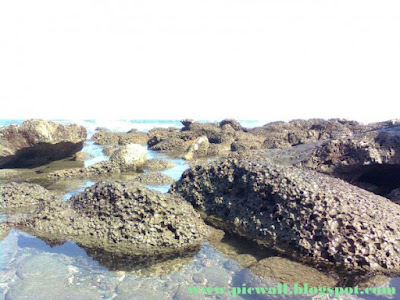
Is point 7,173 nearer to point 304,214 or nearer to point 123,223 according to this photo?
point 123,223

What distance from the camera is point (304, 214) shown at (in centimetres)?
364

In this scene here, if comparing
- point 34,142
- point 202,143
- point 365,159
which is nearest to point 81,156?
point 34,142

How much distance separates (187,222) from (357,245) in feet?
6.54

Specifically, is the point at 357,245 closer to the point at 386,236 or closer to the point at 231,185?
the point at 386,236

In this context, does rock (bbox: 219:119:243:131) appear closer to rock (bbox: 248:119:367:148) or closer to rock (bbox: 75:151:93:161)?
rock (bbox: 248:119:367:148)

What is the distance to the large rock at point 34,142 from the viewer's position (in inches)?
320

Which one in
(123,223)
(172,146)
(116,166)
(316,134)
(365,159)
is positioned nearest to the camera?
(123,223)

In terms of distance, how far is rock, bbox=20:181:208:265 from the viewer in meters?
3.71

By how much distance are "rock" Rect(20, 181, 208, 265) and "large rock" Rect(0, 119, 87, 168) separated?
15.7ft

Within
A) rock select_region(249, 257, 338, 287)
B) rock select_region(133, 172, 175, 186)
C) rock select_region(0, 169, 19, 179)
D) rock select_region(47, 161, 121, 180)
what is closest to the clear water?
rock select_region(249, 257, 338, 287)

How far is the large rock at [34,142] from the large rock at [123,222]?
189 inches

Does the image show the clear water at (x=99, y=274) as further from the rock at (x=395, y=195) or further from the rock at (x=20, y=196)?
the rock at (x=395, y=195)

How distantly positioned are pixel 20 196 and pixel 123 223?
2.55 m

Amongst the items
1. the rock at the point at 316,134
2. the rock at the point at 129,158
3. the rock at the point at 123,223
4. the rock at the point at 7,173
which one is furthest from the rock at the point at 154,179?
the rock at the point at 316,134
